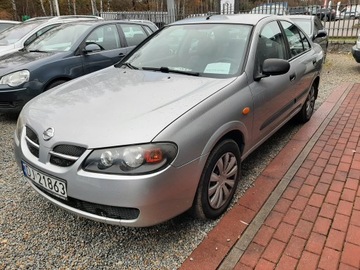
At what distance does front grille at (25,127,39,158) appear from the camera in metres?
2.34

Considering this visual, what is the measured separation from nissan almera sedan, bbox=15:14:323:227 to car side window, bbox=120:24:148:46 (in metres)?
2.93

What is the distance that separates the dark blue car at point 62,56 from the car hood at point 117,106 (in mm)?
2068

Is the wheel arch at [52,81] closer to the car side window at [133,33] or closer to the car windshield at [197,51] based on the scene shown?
the car side window at [133,33]

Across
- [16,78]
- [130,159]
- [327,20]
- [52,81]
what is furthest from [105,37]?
[327,20]

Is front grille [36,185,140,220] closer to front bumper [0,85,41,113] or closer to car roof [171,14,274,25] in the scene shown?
car roof [171,14,274,25]

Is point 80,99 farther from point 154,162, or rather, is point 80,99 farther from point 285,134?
point 285,134

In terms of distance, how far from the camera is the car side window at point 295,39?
404 centimetres

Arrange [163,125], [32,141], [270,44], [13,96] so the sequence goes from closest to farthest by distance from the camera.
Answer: [163,125] → [32,141] → [270,44] → [13,96]

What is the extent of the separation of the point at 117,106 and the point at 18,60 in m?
3.65

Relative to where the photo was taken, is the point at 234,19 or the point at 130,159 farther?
the point at 234,19

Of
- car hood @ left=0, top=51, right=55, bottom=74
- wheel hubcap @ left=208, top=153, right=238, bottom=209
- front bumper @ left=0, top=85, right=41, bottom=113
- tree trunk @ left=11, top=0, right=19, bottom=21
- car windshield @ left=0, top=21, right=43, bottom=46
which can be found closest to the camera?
wheel hubcap @ left=208, top=153, right=238, bottom=209

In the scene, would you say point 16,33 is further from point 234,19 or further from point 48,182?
point 48,182

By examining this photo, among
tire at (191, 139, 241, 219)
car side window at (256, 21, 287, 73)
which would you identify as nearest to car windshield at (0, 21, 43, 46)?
car side window at (256, 21, 287, 73)

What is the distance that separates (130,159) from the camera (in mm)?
1975
